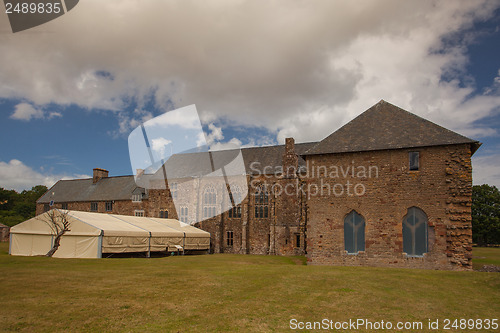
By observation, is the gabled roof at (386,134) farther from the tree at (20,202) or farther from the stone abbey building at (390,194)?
the tree at (20,202)

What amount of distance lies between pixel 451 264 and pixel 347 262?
215 inches

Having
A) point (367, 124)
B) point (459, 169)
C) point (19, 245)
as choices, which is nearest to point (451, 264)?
point (459, 169)

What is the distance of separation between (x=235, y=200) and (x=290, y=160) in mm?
7461

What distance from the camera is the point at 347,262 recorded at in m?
20.9

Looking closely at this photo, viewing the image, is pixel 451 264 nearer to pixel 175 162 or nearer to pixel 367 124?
pixel 367 124

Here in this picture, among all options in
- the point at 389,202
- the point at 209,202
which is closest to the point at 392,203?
the point at 389,202

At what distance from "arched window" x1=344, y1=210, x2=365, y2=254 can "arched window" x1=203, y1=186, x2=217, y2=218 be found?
20113 mm

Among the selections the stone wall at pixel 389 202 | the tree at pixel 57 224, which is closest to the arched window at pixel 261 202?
the stone wall at pixel 389 202

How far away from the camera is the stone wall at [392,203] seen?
19.1 meters

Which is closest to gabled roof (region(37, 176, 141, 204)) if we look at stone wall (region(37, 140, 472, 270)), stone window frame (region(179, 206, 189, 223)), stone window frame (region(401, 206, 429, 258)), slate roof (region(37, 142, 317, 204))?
slate roof (region(37, 142, 317, 204))

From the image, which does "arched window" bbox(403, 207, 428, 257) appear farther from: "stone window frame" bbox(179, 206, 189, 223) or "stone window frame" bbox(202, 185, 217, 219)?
"stone window frame" bbox(179, 206, 189, 223)

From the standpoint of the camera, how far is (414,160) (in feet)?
66.2

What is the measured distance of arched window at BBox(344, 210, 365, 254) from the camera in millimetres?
20766

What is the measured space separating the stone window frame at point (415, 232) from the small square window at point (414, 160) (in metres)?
2.29
